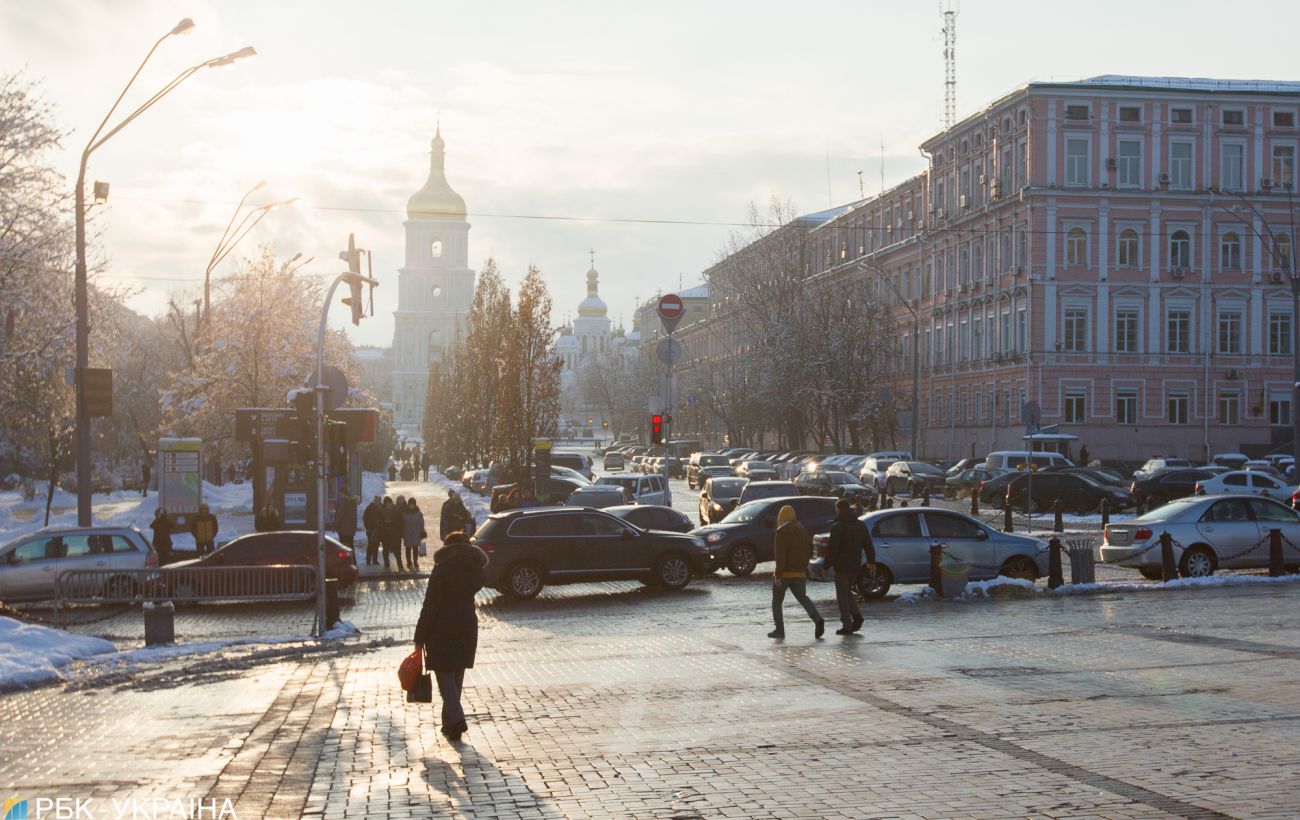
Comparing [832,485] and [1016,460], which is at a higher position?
[1016,460]

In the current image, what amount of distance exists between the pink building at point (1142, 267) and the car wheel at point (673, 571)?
47.3 m

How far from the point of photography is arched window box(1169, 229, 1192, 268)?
73.5m

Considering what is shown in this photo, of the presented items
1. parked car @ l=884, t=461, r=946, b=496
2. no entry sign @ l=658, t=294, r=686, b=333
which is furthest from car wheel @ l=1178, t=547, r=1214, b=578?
parked car @ l=884, t=461, r=946, b=496

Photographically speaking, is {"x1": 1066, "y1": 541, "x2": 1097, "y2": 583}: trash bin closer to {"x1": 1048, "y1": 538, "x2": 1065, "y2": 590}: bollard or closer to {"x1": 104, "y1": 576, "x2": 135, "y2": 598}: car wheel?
{"x1": 1048, "y1": 538, "x2": 1065, "y2": 590}: bollard

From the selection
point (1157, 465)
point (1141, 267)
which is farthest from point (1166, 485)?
point (1141, 267)

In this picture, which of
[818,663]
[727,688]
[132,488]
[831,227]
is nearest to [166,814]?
[727,688]

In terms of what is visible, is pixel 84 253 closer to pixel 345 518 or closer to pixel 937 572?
pixel 345 518

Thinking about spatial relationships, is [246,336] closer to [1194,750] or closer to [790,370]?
[790,370]

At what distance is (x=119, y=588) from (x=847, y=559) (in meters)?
12.8

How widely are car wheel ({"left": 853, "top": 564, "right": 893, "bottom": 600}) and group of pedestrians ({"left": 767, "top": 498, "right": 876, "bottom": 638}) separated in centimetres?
460

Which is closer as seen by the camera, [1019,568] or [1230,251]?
[1019,568]

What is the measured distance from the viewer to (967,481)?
54.4m

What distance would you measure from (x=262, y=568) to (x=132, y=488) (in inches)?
1994

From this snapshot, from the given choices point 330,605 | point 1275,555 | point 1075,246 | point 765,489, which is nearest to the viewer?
point 330,605
